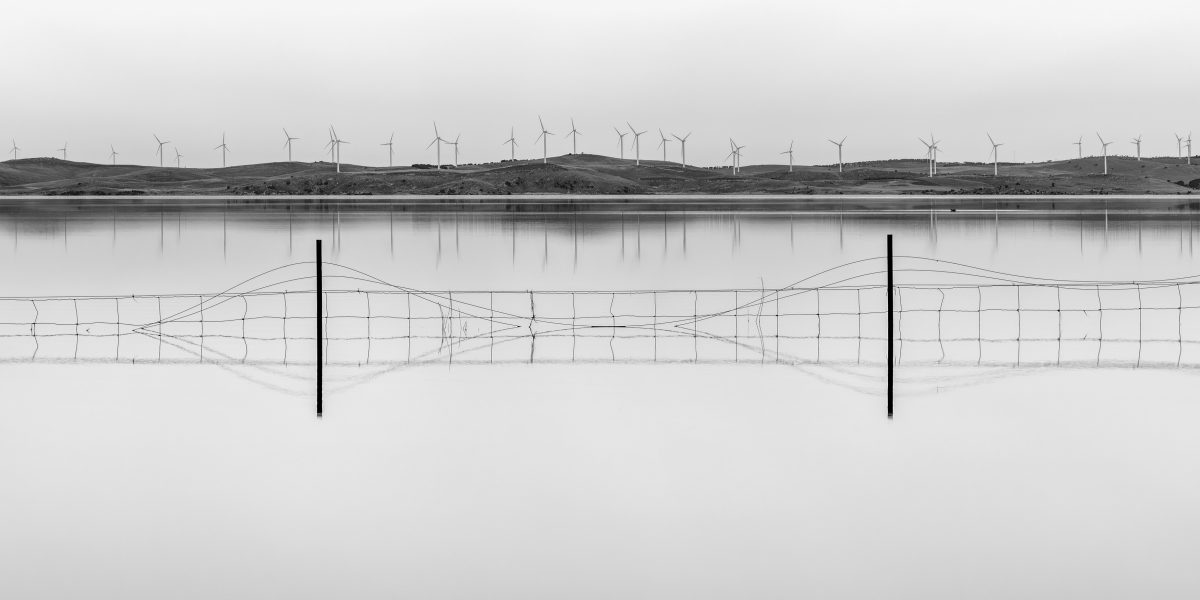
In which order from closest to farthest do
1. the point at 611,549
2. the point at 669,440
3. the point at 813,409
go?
the point at 611,549 < the point at 669,440 < the point at 813,409

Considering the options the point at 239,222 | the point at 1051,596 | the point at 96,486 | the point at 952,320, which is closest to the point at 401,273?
the point at 952,320

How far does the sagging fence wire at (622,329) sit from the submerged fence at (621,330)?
0.15ft

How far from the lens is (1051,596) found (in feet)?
30.6

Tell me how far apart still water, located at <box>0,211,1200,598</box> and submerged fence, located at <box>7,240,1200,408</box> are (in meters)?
0.20

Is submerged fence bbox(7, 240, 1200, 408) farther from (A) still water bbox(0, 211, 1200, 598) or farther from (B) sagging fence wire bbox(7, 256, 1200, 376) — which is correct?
Result: (A) still water bbox(0, 211, 1200, 598)

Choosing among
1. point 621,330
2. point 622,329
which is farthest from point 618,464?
point 622,329

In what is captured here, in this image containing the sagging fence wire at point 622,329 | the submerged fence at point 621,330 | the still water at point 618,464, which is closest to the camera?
the still water at point 618,464

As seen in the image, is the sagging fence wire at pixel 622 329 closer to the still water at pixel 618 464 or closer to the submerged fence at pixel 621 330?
the submerged fence at pixel 621 330

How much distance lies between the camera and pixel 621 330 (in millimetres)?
27219

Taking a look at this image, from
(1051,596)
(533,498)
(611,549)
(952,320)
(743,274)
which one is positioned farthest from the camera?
(743,274)

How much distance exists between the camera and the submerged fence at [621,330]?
2255 centimetres

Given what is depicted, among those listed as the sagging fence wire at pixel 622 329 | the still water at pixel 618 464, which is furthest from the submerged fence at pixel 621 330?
the still water at pixel 618 464

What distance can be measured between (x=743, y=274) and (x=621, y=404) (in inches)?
1227

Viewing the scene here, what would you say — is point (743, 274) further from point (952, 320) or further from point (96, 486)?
point (96, 486)
